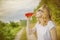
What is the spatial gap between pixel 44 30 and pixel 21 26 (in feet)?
0.85

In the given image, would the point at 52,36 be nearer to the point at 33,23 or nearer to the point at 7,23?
the point at 33,23

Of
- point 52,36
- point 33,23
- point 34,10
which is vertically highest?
point 34,10

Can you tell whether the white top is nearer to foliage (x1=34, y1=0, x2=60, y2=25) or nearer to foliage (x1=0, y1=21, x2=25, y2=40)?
foliage (x1=34, y1=0, x2=60, y2=25)

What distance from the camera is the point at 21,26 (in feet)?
5.51

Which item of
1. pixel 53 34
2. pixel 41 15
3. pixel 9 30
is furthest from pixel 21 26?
pixel 53 34

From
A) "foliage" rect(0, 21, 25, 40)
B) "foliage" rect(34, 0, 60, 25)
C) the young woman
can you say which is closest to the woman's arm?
the young woman

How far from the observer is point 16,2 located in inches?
67.9

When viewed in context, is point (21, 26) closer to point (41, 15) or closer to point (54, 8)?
point (41, 15)

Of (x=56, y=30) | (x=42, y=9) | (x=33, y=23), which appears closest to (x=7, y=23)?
(x=33, y=23)

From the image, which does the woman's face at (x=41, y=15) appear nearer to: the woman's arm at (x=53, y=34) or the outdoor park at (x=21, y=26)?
the outdoor park at (x=21, y=26)

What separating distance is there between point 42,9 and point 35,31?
0.26m

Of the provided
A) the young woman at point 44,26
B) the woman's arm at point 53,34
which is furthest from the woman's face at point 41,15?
the woman's arm at point 53,34

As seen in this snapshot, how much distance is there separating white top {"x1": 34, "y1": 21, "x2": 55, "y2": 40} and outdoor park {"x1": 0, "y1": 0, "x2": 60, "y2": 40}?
6 cm

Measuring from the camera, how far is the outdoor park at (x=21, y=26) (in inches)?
65.2
